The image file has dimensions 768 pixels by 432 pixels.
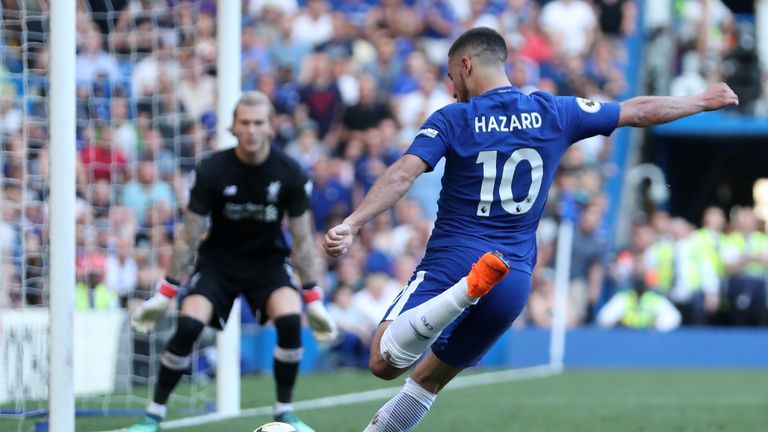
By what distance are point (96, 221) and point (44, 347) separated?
235 centimetres

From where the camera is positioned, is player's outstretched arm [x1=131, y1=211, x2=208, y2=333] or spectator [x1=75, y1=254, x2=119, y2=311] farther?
spectator [x1=75, y1=254, x2=119, y2=311]

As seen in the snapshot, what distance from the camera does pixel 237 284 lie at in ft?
29.4

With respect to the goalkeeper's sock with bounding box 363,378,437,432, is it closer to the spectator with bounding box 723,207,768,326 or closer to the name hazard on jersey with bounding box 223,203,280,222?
the name hazard on jersey with bounding box 223,203,280,222

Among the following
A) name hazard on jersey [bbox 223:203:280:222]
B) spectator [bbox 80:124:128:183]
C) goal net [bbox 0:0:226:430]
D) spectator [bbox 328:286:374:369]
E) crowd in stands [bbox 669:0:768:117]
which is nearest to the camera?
name hazard on jersey [bbox 223:203:280:222]

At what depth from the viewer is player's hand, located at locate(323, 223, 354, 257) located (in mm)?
6031

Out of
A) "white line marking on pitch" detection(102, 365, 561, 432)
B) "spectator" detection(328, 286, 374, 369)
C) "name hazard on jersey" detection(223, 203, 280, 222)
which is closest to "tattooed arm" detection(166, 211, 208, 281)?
"name hazard on jersey" detection(223, 203, 280, 222)

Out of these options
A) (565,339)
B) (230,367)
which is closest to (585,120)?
(230,367)

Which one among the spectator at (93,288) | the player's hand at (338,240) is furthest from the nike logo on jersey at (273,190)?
the spectator at (93,288)

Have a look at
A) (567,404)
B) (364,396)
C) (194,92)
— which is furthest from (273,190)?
(194,92)

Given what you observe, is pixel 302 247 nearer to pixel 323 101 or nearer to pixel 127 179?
pixel 127 179

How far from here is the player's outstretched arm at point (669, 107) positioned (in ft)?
21.8

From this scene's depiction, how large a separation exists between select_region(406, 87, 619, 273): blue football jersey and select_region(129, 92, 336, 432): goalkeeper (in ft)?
7.75

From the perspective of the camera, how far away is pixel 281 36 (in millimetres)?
19922

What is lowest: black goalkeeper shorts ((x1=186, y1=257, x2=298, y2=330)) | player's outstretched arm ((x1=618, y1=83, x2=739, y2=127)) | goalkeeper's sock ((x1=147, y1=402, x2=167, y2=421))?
goalkeeper's sock ((x1=147, y1=402, x2=167, y2=421))
